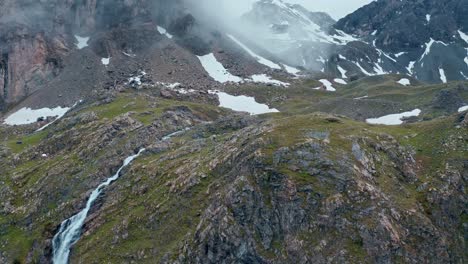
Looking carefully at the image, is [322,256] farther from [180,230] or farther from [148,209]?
[148,209]

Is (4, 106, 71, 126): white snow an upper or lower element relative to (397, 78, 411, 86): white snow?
lower

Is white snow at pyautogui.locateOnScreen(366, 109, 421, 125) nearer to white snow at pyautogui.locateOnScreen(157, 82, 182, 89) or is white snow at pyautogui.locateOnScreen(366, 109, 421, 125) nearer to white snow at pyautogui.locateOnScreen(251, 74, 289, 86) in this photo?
white snow at pyautogui.locateOnScreen(251, 74, 289, 86)

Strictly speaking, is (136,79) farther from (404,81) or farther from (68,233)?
(404,81)

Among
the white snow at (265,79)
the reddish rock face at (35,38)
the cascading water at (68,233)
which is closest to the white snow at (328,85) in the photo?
the white snow at (265,79)

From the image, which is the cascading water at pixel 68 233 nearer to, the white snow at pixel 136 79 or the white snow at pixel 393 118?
the white snow at pixel 393 118

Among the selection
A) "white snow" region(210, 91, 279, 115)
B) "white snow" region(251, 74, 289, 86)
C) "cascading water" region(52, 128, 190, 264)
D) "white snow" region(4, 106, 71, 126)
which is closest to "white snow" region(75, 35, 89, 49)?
"white snow" region(4, 106, 71, 126)
